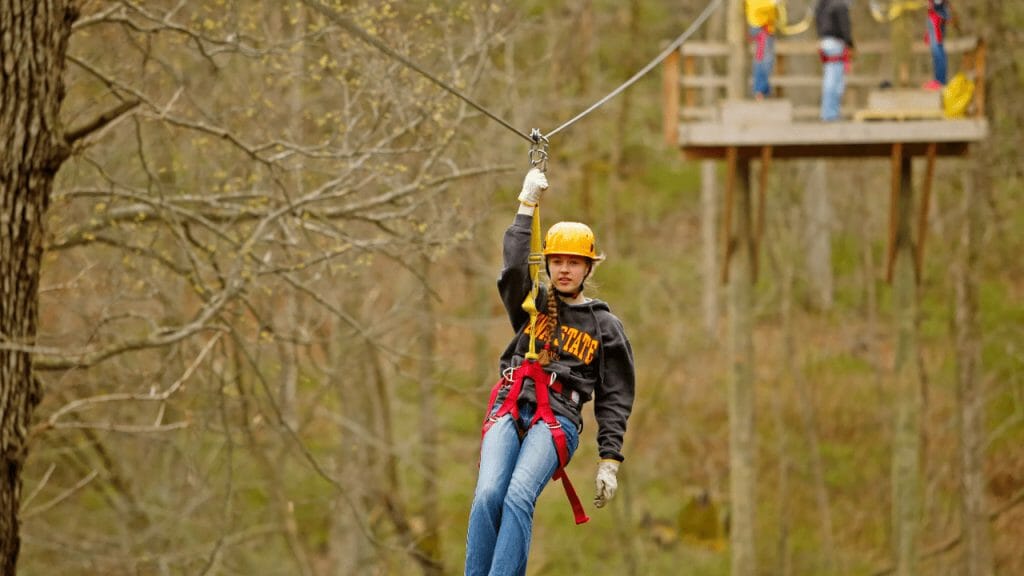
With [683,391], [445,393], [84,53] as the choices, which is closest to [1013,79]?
[683,391]

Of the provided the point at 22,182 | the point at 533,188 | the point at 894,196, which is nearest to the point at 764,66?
the point at 894,196

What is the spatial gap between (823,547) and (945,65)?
28.3 feet

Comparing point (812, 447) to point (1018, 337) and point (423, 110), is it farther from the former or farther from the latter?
point (423, 110)

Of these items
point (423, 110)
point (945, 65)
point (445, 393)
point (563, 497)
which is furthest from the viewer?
point (445, 393)

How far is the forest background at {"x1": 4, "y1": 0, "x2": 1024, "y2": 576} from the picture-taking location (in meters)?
9.59

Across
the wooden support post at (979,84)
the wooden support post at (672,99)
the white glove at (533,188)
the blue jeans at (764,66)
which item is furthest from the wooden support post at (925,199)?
the white glove at (533,188)

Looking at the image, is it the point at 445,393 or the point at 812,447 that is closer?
the point at 812,447

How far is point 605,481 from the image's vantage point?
5699 mm

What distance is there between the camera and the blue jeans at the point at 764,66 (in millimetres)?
13141

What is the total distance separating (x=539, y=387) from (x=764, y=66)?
8.16 metres

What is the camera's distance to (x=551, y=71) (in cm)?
1911

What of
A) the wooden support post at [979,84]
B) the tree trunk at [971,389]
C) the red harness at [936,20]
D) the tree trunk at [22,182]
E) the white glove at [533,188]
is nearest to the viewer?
the white glove at [533,188]

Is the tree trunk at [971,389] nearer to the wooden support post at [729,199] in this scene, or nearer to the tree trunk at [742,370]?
the tree trunk at [742,370]

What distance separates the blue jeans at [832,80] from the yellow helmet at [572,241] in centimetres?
763
